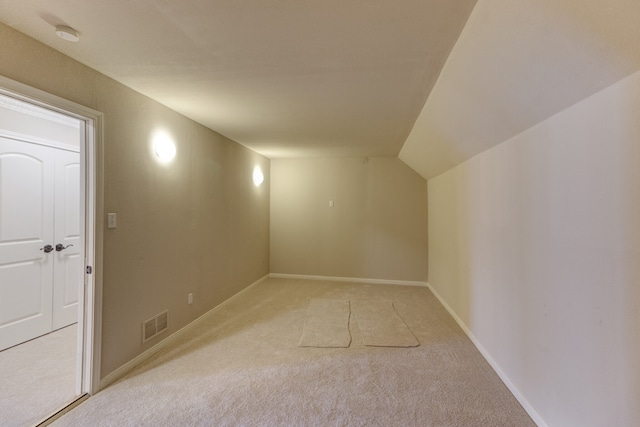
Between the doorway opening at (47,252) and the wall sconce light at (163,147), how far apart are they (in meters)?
0.53

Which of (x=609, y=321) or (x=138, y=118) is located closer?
(x=609, y=321)

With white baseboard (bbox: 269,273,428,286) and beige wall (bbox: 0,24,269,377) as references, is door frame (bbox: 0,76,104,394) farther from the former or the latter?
white baseboard (bbox: 269,273,428,286)

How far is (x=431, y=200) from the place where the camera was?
4.53 m

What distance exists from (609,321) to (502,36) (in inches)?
54.9

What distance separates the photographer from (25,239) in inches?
104

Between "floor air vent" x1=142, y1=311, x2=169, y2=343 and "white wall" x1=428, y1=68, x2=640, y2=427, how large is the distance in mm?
2979

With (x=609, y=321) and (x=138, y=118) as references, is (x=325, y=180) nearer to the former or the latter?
(x=138, y=118)

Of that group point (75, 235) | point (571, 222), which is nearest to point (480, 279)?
point (571, 222)

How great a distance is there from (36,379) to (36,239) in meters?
1.38

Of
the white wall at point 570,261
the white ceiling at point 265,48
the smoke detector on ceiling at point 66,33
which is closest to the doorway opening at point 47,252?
the smoke detector on ceiling at point 66,33

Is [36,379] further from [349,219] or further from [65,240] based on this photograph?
[349,219]

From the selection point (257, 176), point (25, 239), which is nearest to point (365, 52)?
point (257, 176)

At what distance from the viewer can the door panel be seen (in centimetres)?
249

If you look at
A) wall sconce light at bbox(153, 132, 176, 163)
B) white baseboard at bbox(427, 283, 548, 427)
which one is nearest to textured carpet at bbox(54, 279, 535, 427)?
white baseboard at bbox(427, 283, 548, 427)
